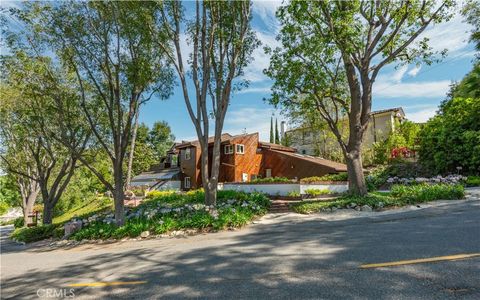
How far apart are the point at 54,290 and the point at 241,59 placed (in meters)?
11.6

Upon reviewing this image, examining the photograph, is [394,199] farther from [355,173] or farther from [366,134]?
[366,134]

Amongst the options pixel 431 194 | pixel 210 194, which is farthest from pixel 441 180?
pixel 210 194

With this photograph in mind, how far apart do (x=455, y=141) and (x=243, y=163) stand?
56.9ft

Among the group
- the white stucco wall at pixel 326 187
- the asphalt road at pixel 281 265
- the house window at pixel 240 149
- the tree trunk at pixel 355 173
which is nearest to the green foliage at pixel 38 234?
the asphalt road at pixel 281 265

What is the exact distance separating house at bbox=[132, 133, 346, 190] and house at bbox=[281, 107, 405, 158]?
5313 mm

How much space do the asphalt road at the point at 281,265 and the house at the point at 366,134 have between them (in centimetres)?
2410

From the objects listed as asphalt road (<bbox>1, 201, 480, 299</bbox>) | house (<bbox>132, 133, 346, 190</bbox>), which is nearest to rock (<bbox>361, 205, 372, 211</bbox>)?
asphalt road (<bbox>1, 201, 480, 299</bbox>)

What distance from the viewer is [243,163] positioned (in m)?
28.2

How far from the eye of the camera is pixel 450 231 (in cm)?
703

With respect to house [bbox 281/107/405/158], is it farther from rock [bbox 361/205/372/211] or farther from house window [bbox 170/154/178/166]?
rock [bbox 361/205/372/211]

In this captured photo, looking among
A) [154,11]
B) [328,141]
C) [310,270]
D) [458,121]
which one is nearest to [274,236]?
[310,270]

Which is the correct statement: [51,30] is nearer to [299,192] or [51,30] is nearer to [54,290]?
[54,290]

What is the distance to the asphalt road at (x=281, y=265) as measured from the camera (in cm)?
413

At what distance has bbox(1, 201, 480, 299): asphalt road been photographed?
163 inches
